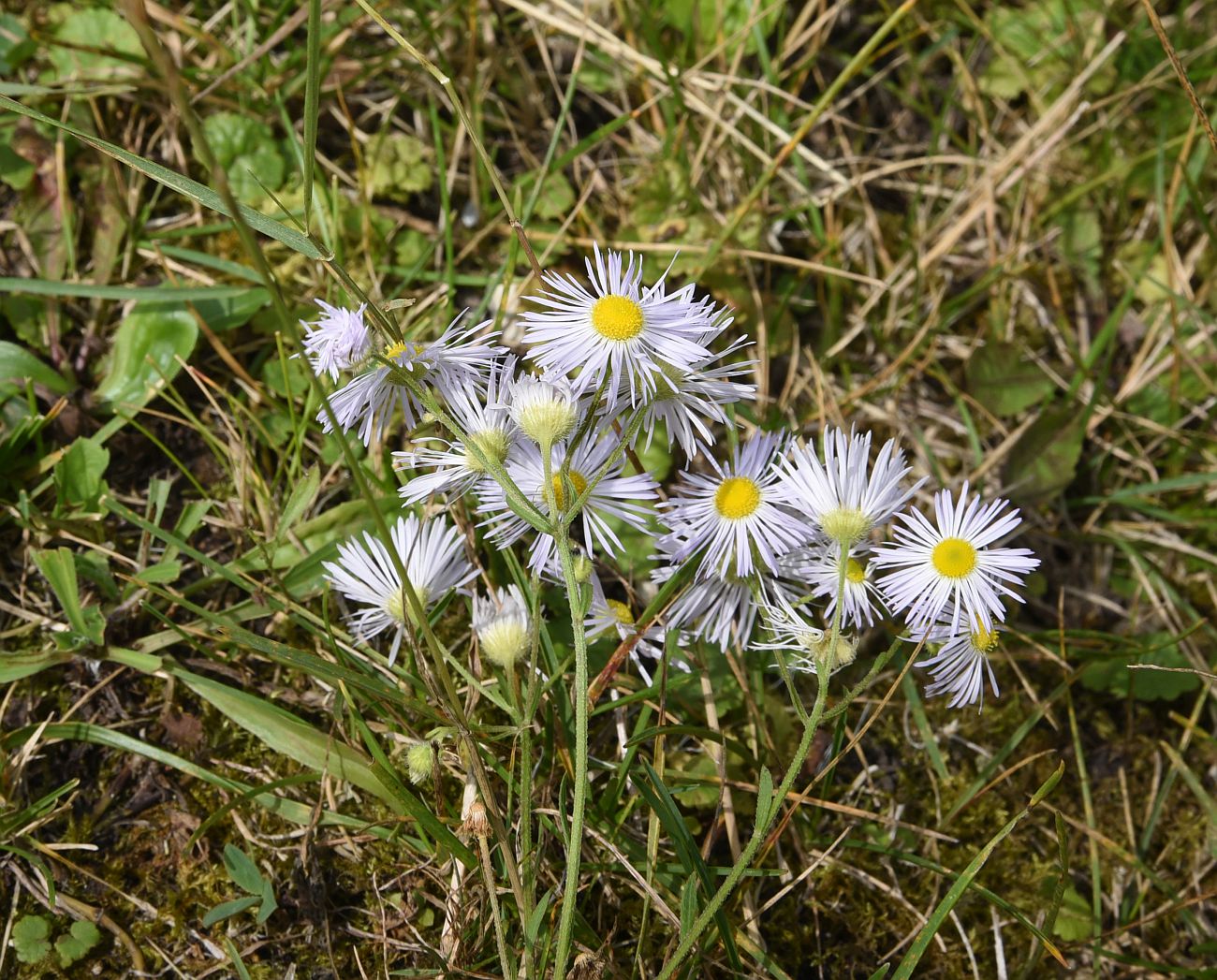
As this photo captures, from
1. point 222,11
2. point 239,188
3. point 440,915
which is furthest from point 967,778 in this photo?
point 222,11

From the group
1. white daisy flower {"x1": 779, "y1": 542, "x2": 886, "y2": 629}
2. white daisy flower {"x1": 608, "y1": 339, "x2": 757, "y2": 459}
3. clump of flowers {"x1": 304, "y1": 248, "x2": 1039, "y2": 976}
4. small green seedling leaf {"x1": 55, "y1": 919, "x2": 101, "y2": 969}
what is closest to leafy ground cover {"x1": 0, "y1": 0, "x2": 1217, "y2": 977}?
small green seedling leaf {"x1": 55, "y1": 919, "x2": 101, "y2": 969}

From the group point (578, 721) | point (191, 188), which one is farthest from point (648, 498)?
point (191, 188)

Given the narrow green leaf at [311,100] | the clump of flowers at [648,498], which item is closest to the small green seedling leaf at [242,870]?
the clump of flowers at [648,498]

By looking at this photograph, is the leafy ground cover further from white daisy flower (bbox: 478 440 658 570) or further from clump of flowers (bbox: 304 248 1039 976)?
white daisy flower (bbox: 478 440 658 570)

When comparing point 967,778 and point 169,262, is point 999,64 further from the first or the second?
point 169,262

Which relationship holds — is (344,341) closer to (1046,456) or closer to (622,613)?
(622,613)

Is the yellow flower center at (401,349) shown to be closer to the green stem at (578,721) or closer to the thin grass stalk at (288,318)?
the thin grass stalk at (288,318)
